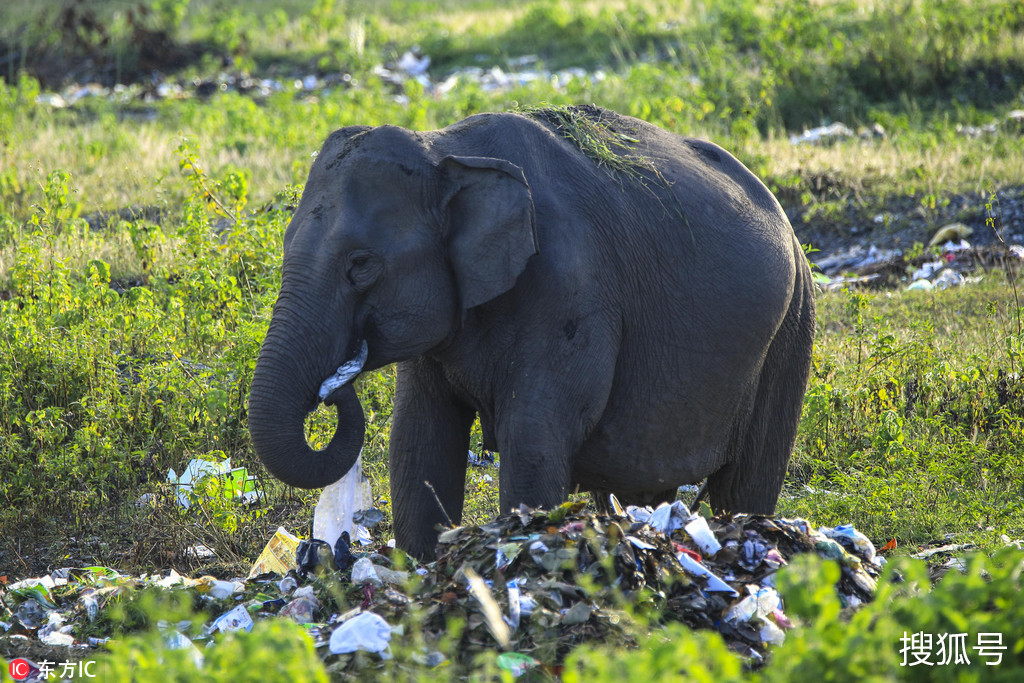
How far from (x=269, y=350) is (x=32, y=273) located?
354cm

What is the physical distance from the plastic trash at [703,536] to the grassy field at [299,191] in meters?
1.88

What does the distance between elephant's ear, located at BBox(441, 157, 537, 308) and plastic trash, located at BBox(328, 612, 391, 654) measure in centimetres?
129

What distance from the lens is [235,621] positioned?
4.51m

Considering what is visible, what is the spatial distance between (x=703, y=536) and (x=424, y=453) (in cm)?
128

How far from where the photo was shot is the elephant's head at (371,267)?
4.32 meters

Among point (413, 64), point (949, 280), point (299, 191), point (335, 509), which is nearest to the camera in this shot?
point (335, 509)

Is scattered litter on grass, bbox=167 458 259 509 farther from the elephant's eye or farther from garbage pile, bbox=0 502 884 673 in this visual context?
the elephant's eye

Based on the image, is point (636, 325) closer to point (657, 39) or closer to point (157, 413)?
point (157, 413)

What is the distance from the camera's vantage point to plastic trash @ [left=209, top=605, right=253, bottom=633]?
448 centimetres

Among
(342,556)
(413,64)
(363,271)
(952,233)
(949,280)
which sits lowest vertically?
(949,280)

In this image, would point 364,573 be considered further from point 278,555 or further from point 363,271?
point 363,271

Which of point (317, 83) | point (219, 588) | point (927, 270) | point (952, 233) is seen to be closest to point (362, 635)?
point (219, 588)

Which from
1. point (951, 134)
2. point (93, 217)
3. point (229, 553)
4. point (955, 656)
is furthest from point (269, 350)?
point (951, 134)

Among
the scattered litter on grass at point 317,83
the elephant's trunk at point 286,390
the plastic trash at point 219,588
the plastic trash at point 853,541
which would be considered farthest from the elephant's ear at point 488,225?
the scattered litter on grass at point 317,83
